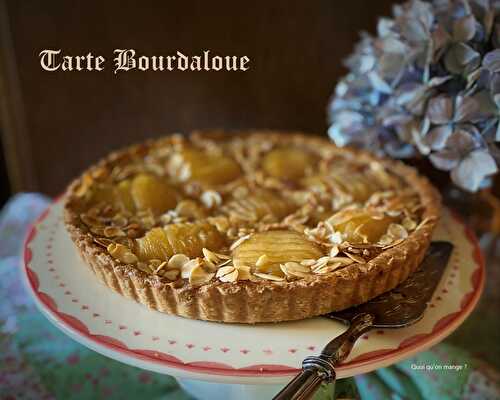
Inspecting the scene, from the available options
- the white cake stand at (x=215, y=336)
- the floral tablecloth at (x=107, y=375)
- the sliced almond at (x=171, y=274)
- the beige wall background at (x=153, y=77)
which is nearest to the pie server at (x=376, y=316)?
the white cake stand at (x=215, y=336)

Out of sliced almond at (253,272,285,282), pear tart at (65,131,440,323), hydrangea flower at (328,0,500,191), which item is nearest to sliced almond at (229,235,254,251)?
pear tart at (65,131,440,323)

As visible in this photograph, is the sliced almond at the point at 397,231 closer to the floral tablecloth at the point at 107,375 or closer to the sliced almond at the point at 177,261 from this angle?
the floral tablecloth at the point at 107,375

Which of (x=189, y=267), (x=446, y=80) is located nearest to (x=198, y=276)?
(x=189, y=267)

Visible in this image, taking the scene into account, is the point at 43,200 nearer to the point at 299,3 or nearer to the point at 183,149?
the point at 183,149

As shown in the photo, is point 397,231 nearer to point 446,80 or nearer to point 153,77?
point 446,80

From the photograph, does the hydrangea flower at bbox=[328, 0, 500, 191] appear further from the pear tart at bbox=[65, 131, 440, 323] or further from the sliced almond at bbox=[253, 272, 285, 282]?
the sliced almond at bbox=[253, 272, 285, 282]

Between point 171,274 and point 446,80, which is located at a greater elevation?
point 446,80

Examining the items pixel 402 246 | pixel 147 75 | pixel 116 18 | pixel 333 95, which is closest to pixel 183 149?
pixel 147 75
